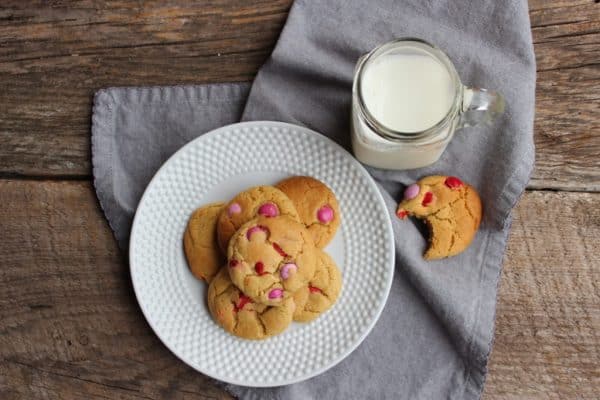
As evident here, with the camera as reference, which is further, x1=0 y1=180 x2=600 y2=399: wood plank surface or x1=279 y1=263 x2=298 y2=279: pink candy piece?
x1=0 y1=180 x2=600 y2=399: wood plank surface

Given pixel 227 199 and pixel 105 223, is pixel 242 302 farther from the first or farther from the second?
pixel 105 223

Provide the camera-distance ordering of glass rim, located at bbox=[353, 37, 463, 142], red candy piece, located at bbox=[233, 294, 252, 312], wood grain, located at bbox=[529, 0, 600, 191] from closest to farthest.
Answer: glass rim, located at bbox=[353, 37, 463, 142], red candy piece, located at bbox=[233, 294, 252, 312], wood grain, located at bbox=[529, 0, 600, 191]

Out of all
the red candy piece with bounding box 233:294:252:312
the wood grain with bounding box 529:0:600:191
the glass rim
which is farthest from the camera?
the wood grain with bounding box 529:0:600:191

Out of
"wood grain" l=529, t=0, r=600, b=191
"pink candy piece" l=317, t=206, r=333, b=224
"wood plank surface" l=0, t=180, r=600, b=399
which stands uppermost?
"wood grain" l=529, t=0, r=600, b=191

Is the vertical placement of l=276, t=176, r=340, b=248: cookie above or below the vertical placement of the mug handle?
below

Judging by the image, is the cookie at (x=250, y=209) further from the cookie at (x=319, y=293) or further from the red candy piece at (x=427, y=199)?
the red candy piece at (x=427, y=199)

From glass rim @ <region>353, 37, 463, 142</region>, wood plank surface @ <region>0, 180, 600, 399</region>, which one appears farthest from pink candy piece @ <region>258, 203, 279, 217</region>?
wood plank surface @ <region>0, 180, 600, 399</region>

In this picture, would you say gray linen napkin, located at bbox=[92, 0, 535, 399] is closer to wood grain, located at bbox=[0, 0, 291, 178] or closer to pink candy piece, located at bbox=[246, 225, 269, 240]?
wood grain, located at bbox=[0, 0, 291, 178]
